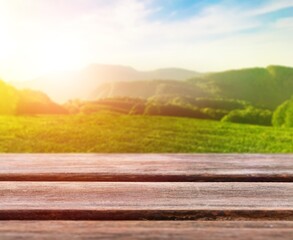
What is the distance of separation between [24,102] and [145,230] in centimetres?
676

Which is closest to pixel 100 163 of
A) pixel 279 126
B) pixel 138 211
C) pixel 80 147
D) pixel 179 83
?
pixel 138 211

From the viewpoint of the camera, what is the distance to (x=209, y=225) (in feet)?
2.09

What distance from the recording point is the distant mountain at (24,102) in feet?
22.7

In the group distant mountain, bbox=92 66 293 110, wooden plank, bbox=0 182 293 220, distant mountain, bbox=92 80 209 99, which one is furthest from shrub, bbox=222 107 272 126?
wooden plank, bbox=0 182 293 220

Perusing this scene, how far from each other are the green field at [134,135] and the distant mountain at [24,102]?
11.7 inches

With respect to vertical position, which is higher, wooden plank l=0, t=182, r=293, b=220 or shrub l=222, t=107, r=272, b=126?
wooden plank l=0, t=182, r=293, b=220

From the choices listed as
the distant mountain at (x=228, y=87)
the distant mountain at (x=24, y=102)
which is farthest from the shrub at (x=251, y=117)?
the distant mountain at (x=24, y=102)

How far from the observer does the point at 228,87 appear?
9523 mm

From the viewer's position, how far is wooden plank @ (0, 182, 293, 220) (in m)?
0.69

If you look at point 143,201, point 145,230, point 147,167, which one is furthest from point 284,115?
point 145,230

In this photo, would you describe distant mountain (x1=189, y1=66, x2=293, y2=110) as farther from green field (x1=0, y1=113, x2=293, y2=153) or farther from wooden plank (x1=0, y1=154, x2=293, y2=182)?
wooden plank (x1=0, y1=154, x2=293, y2=182)

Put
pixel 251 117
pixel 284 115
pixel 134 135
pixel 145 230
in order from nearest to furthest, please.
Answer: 1. pixel 145 230
2. pixel 134 135
3. pixel 284 115
4. pixel 251 117

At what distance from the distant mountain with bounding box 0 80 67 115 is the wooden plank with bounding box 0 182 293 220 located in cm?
624

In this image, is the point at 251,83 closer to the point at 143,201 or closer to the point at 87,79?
the point at 87,79
